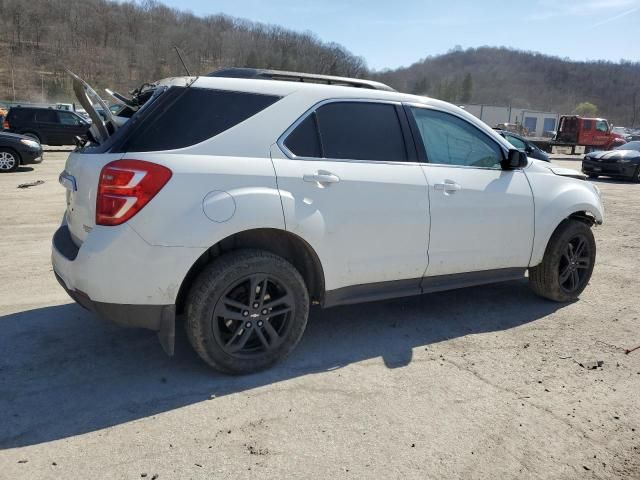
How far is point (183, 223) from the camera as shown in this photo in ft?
9.59

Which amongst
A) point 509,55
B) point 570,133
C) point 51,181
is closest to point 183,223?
point 51,181

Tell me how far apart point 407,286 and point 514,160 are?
1466 millimetres

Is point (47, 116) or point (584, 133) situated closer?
point (47, 116)

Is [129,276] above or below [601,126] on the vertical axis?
below

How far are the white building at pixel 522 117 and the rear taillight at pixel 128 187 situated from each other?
205ft

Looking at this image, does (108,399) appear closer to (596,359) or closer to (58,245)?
(58,245)

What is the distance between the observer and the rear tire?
13.3m

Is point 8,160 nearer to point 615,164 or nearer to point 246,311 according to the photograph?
point 246,311

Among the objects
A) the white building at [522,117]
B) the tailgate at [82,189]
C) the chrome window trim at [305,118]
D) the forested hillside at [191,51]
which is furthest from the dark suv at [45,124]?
the forested hillside at [191,51]

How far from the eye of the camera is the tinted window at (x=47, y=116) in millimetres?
20141

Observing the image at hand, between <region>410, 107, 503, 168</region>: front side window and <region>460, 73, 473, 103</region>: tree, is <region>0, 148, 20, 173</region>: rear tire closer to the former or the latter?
<region>410, 107, 503, 168</region>: front side window

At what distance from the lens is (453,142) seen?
421cm

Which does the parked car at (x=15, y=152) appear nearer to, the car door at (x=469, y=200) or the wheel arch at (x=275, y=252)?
the wheel arch at (x=275, y=252)

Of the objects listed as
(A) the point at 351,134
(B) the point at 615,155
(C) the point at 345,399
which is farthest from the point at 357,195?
(B) the point at 615,155
